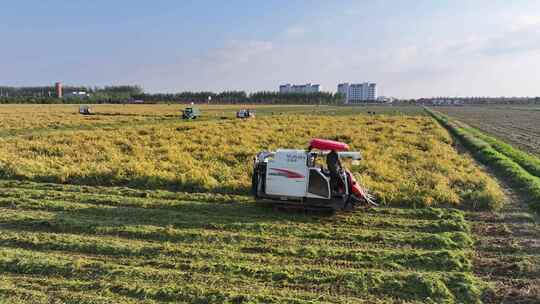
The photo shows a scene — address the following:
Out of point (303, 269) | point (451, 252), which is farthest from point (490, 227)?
point (303, 269)

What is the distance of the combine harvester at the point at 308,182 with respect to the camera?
913cm

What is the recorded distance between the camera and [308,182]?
30.1ft

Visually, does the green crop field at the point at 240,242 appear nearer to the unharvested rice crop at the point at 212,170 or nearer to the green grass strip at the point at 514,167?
the unharvested rice crop at the point at 212,170

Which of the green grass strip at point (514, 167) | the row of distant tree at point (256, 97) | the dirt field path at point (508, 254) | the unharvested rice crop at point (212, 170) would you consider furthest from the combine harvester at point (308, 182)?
the row of distant tree at point (256, 97)

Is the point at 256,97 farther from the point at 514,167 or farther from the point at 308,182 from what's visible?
the point at 308,182

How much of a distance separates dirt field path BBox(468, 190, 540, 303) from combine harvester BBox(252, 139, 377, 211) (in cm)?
279

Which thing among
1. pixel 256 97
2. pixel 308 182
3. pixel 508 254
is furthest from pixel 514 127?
pixel 256 97

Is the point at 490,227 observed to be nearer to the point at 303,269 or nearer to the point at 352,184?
the point at 352,184

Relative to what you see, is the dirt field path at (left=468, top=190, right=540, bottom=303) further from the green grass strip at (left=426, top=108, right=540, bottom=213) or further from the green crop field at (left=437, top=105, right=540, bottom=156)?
the green crop field at (left=437, top=105, right=540, bottom=156)

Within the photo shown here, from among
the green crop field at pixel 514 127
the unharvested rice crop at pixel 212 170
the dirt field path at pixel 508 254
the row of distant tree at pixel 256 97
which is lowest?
the dirt field path at pixel 508 254

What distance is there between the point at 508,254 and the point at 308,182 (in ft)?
14.0

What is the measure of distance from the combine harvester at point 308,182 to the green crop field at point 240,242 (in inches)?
14.5

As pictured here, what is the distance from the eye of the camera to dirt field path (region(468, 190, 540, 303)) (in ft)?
19.2

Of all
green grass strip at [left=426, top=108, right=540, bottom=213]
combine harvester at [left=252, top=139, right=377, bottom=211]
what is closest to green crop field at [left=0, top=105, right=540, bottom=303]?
combine harvester at [left=252, top=139, right=377, bottom=211]
